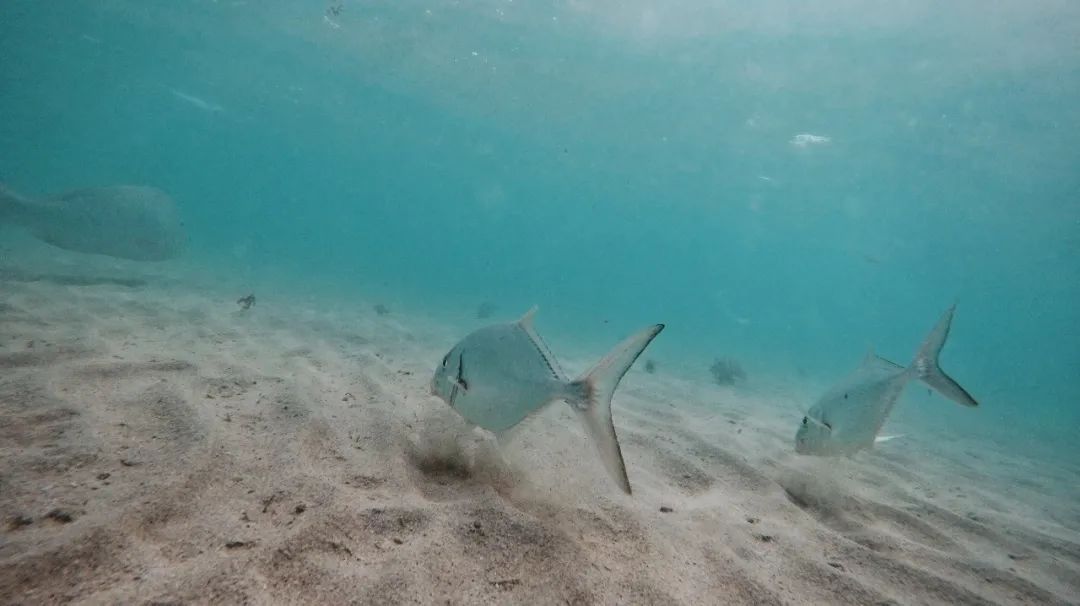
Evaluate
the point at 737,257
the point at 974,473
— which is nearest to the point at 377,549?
the point at 974,473

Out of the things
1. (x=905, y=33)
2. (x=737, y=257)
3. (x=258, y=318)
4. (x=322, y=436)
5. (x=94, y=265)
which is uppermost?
(x=905, y=33)

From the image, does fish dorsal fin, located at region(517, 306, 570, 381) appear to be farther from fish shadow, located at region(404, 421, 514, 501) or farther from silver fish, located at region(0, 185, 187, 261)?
silver fish, located at region(0, 185, 187, 261)

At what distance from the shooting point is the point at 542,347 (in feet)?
8.63

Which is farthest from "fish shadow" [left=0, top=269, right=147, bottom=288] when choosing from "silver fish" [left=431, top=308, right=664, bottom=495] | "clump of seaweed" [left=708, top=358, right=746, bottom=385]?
"clump of seaweed" [left=708, top=358, right=746, bottom=385]

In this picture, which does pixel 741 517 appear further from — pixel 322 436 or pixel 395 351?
pixel 395 351

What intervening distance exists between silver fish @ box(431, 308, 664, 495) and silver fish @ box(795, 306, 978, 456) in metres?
2.15

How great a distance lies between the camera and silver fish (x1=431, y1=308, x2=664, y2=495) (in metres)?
2.22

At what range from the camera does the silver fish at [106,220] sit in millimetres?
8484

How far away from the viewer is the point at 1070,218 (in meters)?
27.6

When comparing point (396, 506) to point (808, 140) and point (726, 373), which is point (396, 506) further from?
point (808, 140)

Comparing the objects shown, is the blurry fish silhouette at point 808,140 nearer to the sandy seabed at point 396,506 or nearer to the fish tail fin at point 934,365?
the sandy seabed at point 396,506

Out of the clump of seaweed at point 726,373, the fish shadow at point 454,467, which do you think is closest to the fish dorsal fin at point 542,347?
the fish shadow at point 454,467

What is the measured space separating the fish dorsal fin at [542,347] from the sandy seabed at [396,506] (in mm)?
501

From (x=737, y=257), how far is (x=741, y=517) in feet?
320
